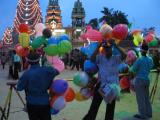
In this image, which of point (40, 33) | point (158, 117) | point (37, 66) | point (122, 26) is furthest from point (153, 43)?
point (37, 66)

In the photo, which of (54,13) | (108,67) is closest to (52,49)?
(108,67)

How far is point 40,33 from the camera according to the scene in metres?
9.62

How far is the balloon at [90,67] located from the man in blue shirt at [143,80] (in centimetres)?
178

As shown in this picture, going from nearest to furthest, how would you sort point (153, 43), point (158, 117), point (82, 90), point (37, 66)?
point (37, 66) < point (82, 90) < point (158, 117) < point (153, 43)

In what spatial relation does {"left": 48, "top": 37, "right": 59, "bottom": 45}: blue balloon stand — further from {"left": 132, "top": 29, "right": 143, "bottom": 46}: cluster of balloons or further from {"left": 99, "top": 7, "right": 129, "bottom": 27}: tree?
{"left": 99, "top": 7, "right": 129, "bottom": 27}: tree

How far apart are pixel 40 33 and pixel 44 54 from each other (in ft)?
1.80

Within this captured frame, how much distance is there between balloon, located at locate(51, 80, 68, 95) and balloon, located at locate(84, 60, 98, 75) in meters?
1.03

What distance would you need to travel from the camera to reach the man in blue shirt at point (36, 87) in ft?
25.9

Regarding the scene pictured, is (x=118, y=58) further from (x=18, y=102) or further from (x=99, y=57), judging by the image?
(x=18, y=102)

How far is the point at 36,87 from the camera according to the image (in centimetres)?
788

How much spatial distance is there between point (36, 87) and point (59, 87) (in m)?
0.82

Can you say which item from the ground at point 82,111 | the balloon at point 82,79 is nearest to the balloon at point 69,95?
the balloon at point 82,79

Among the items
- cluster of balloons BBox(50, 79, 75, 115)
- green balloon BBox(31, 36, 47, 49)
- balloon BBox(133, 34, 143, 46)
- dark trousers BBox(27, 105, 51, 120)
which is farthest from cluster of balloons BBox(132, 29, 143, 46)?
dark trousers BBox(27, 105, 51, 120)

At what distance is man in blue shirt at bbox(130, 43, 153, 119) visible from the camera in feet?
36.7
